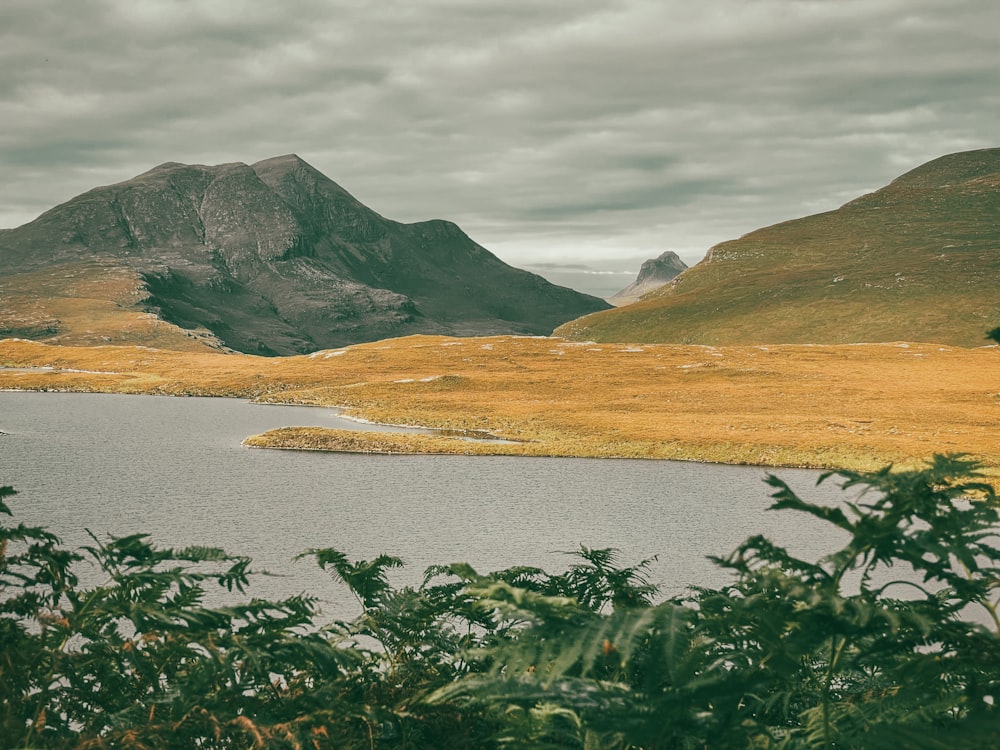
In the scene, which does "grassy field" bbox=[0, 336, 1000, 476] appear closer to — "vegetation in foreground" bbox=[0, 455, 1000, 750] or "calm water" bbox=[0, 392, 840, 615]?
"calm water" bbox=[0, 392, 840, 615]

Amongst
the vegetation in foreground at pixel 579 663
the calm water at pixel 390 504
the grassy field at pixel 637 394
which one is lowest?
the calm water at pixel 390 504

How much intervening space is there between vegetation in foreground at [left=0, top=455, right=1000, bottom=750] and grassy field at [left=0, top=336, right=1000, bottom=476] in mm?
38566

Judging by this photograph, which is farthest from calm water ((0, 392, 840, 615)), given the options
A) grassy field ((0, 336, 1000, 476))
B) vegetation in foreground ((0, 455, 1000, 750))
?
vegetation in foreground ((0, 455, 1000, 750))

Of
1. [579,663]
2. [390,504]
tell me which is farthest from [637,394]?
[579,663]

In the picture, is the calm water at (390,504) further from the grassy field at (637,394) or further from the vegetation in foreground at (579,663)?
the vegetation in foreground at (579,663)

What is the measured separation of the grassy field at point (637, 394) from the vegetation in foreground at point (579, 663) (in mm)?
38566

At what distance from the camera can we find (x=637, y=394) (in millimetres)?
113562

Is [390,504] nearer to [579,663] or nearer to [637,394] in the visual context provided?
[579,663]

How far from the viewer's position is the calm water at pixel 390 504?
38344 millimetres

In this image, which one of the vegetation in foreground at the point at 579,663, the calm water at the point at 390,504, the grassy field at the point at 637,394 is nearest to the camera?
the vegetation in foreground at the point at 579,663

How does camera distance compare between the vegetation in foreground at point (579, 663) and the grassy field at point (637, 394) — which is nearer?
the vegetation in foreground at point (579, 663)

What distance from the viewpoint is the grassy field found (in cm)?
7175

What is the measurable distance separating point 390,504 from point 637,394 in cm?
6908

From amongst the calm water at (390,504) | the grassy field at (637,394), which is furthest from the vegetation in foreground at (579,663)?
the grassy field at (637,394)
